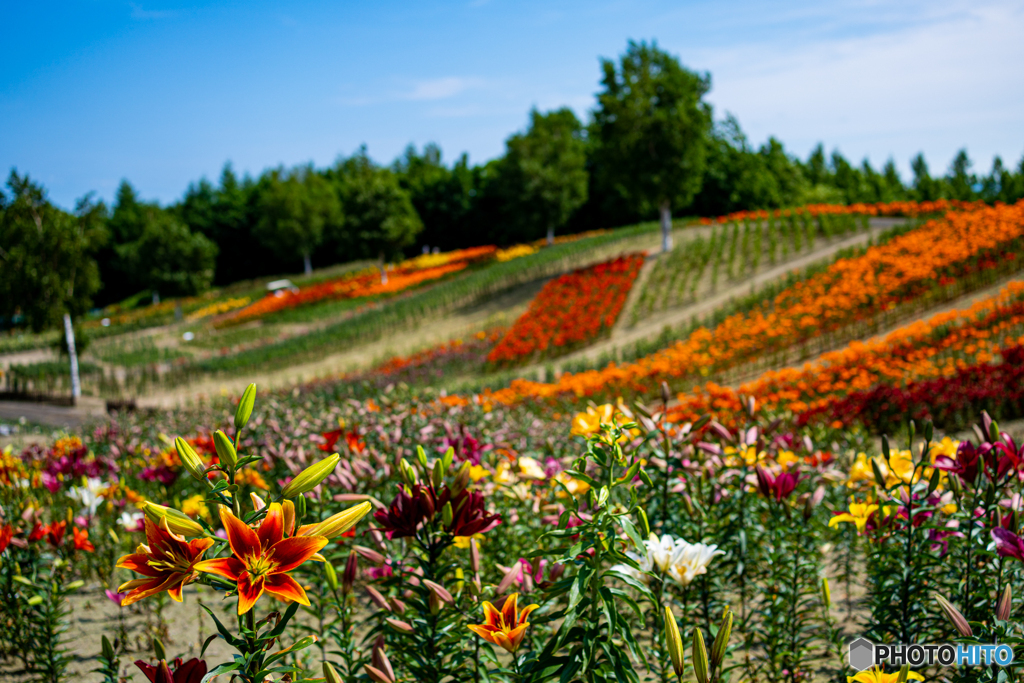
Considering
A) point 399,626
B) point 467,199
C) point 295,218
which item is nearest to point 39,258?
point 399,626

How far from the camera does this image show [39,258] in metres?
15.4

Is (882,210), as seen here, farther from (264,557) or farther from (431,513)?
(264,557)

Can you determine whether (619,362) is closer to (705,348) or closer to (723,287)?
(705,348)

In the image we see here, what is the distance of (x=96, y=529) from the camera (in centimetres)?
482

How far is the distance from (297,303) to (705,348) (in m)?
24.1

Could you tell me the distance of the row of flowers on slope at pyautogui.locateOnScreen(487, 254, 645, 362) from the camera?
51.7 feet

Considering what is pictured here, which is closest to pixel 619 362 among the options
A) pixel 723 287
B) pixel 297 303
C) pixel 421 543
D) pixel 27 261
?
pixel 723 287

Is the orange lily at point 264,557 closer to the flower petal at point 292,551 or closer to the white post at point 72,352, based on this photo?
the flower petal at point 292,551

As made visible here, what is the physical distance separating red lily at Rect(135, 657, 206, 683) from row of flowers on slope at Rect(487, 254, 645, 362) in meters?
13.9

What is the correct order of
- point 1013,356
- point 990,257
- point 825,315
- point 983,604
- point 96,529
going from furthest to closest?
point 990,257 < point 825,315 < point 1013,356 < point 96,529 < point 983,604

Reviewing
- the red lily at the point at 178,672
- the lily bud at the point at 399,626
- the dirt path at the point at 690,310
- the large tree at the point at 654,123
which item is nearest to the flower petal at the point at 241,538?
the red lily at the point at 178,672

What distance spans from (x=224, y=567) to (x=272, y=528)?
0.12 meters

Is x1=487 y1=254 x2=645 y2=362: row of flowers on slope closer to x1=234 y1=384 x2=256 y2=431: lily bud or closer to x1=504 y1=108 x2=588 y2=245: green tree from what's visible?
x1=504 y1=108 x2=588 y2=245: green tree

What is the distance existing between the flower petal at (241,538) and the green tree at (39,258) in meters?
18.0
